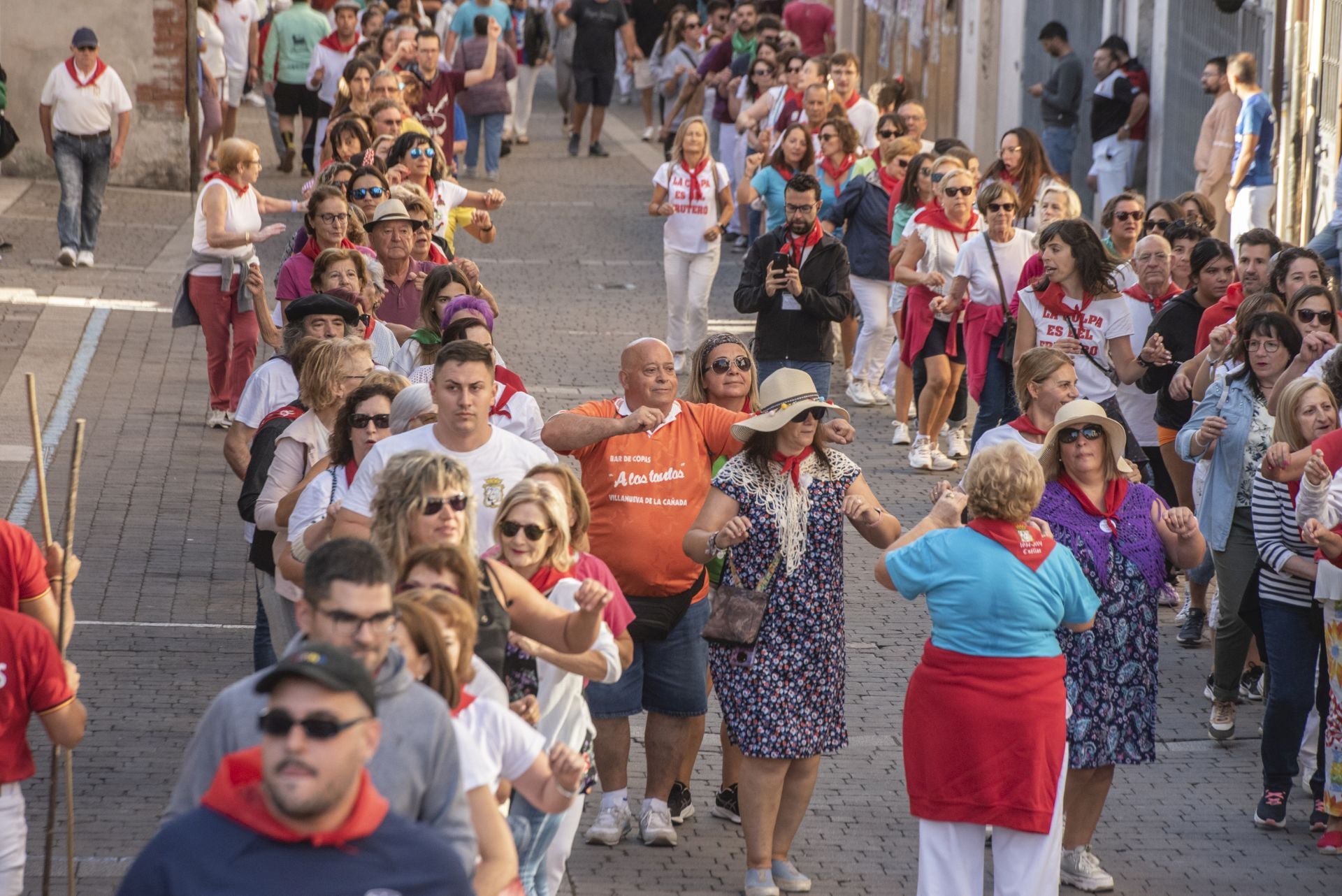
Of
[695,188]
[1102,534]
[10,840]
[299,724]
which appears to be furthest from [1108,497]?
[695,188]

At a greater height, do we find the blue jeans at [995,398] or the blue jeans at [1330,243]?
the blue jeans at [1330,243]

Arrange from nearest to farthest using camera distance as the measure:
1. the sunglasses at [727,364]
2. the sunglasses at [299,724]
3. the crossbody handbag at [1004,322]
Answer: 1. the sunglasses at [299,724]
2. the sunglasses at [727,364]
3. the crossbody handbag at [1004,322]

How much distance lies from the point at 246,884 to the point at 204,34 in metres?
20.3

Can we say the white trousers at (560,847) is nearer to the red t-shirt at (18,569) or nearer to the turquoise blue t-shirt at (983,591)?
the turquoise blue t-shirt at (983,591)

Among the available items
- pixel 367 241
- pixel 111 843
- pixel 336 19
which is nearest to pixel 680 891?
pixel 111 843

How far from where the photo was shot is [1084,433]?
22.5 ft

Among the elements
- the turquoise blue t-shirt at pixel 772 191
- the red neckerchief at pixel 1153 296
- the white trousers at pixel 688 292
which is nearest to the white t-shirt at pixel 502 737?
the red neckerchief at pixel 1153 296

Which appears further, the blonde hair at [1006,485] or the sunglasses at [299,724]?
the blonde hair at [1006,485]

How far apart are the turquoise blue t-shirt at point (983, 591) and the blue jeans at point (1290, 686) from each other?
5.76 ft

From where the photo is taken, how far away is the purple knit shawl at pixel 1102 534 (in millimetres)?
6879

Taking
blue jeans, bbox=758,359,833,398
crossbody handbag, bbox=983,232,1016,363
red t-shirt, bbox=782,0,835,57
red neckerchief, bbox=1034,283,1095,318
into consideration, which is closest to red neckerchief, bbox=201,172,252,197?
blue jeans, bbox=758,359,833,398

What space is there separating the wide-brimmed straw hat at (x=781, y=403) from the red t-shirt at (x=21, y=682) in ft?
8.39

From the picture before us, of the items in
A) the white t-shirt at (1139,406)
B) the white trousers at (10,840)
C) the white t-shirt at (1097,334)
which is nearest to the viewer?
the white trousers at (10,840)

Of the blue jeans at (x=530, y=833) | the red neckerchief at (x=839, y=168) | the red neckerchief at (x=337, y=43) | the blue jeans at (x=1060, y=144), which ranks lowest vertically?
the blue jeans at (x=530, y=833)
